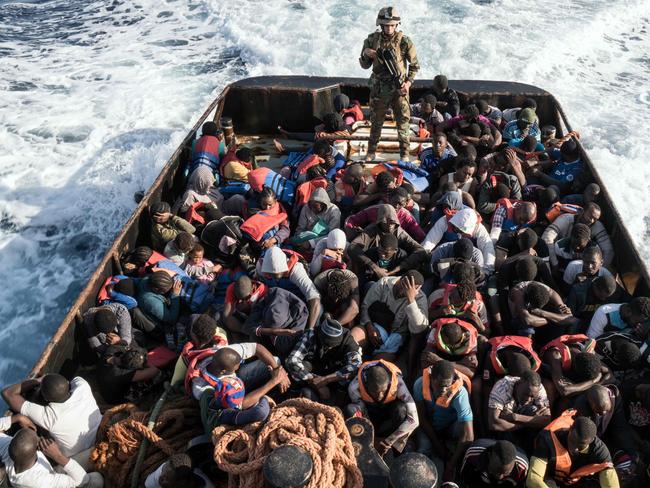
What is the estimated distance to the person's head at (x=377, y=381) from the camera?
3.66 meters

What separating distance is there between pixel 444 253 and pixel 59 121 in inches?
337

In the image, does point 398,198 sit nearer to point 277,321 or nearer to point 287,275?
point 287,275

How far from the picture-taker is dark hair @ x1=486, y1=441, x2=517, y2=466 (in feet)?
10.6

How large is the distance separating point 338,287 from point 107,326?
1.74 meters

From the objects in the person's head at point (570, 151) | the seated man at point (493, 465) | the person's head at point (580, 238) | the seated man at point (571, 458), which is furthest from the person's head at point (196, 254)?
the person's head at point (570, 151)

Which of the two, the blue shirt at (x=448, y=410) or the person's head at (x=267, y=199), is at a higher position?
the person's head at (x=267, y=199)

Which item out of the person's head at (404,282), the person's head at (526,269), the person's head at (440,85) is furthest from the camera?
the person's head at (440,85)

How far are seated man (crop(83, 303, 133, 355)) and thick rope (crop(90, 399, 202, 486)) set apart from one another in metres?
0.67

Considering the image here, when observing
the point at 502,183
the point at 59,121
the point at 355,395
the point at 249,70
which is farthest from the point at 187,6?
the point at 355,395

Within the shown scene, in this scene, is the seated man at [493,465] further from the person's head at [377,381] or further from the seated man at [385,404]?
the person's head at [377,381]

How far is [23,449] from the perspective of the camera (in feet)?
10.6

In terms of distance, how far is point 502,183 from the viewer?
19.5 feet

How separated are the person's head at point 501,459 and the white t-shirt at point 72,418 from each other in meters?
2.49

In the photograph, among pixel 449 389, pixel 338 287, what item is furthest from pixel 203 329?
pixel 449 389
